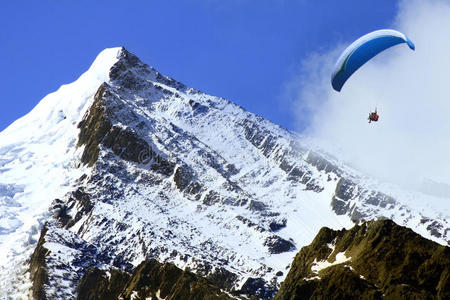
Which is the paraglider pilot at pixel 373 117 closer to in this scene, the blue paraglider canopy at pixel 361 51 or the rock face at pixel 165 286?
the blue paraglider canopy at pixel 361 51

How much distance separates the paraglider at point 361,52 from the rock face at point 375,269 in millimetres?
21265

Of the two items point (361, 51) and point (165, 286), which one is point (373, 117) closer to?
point (361, 51)

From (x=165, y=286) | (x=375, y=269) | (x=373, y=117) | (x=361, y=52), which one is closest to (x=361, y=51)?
(x=361, y=52)

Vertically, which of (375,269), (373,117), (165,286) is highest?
(373,117)

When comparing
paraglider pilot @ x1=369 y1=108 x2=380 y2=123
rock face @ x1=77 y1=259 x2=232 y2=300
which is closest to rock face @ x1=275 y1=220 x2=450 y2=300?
paraglider pilot @ x1=369 y1=108 x2=380 y2=123

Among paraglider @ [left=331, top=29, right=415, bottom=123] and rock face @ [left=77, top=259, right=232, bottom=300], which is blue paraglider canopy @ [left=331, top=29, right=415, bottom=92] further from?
rock face @ [left=77, top=259, right=232, bottom=300]

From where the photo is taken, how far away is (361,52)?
352 ft

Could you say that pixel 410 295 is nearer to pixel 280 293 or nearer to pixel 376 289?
pixel 376 289

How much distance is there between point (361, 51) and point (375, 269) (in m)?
31.5

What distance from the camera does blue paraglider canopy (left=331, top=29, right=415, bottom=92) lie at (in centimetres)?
10519

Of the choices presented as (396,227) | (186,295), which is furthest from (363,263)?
(186,295)

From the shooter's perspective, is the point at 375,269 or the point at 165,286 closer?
the point at 375,269

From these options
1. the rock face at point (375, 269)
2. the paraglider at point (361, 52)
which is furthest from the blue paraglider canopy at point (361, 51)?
Result: the rock face at point (375, 269)

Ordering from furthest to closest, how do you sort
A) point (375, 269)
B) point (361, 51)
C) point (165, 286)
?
1. point (165, 286)
2. point (375, 269)
3. point (361, 51)
